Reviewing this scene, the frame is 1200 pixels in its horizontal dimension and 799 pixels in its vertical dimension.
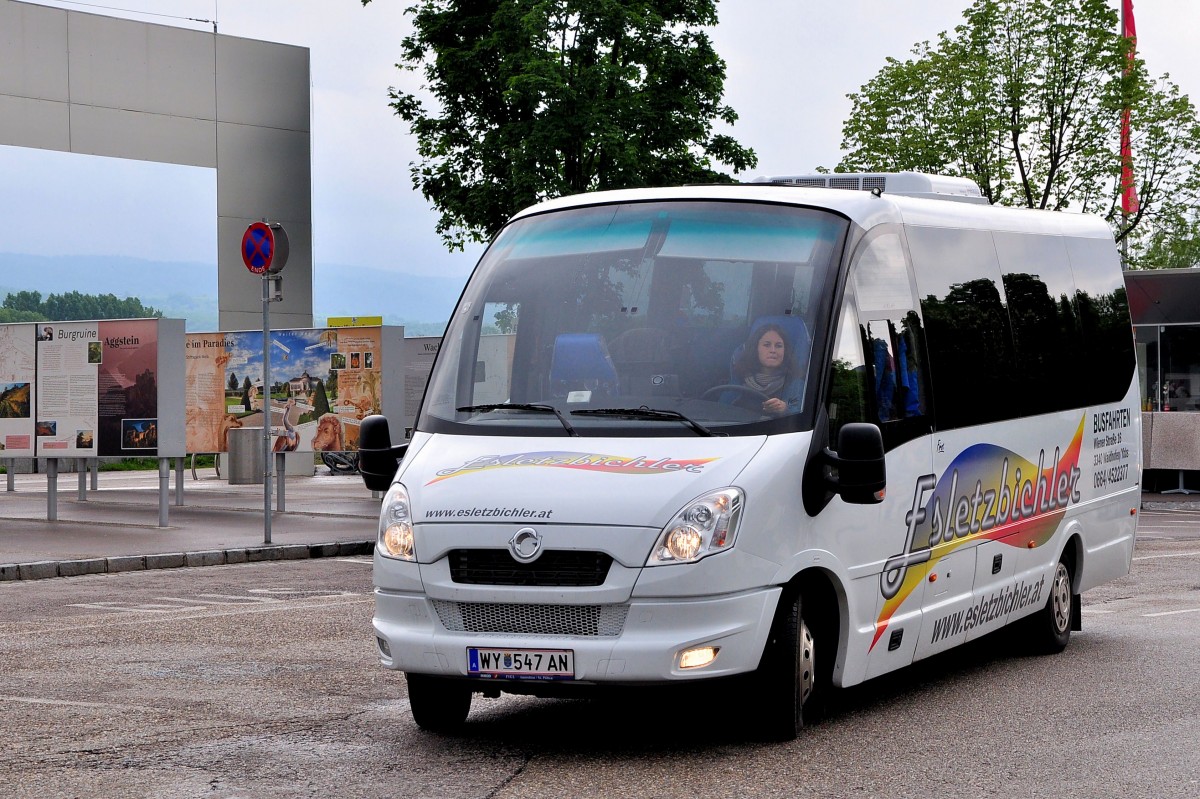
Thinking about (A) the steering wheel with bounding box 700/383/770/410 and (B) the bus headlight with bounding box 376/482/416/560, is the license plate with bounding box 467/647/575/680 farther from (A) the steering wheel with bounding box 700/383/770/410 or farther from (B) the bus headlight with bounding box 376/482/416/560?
(A) the steering wheel with bounding box 700/383/770/410

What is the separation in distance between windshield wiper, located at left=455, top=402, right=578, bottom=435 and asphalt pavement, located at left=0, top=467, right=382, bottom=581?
905cm

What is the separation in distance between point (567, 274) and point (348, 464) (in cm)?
2695

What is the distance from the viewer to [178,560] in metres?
17.0

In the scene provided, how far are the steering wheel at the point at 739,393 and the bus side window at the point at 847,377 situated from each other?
1.17 ft

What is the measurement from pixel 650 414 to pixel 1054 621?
14.1 feet

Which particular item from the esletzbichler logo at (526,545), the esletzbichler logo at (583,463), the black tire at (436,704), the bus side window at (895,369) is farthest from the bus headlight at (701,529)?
the bus side window at (895,369)

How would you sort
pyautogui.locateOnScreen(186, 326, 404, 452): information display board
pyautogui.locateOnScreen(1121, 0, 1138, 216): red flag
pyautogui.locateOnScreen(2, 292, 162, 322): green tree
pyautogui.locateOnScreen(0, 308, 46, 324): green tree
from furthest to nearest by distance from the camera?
1. pyautogui.locateOnScreen(1121, 0, 1138, 216): red flag
2. pyautogui.locateOnScreen(0, 308, 46, 324): green tree
3. pyautogui.locateOnScreen(2, 292, 162, 322): green tree
4. pyautogui.locateOnScreen(186, 326, 404, 452): information display board

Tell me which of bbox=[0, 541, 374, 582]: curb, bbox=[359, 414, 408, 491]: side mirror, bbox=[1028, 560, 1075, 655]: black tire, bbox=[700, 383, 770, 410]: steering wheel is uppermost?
bbox=[700, 383, 770, 410]: steering wheel

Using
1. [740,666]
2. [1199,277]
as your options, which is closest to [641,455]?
[740,666]

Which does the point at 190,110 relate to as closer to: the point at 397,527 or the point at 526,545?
the point at 397,527

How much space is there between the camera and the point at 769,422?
750cm

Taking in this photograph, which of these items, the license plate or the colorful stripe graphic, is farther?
the colorful stripe graphic

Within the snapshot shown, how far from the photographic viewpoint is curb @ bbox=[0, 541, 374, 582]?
15.8 m

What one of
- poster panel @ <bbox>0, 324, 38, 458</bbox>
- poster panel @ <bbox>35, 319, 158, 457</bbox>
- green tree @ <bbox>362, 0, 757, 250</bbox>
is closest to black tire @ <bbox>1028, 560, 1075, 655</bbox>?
poster panel @ <bbox>35, 319, 158, 457</bbox>
